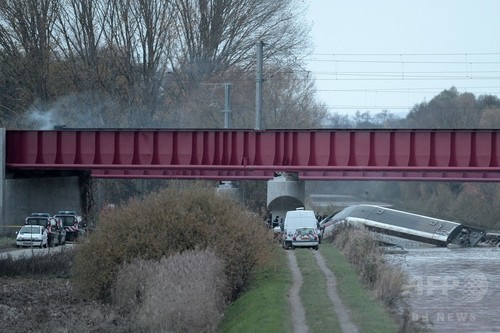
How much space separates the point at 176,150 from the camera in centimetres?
4912

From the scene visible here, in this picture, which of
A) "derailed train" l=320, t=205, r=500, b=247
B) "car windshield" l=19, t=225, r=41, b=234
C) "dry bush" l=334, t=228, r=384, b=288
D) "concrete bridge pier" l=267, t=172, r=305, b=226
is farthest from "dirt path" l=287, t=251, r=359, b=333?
"derailed train" l=320, t=205, r=500, b=247

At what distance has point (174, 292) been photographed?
20.9 meters

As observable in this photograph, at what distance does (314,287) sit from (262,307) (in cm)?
425

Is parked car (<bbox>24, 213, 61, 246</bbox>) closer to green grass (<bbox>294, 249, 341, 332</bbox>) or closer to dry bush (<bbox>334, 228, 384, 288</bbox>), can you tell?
dry bush (<bbox>334, 228, 384, 288</bbox>)

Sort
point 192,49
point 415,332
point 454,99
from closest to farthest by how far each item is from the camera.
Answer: point 415,332 → point 192,49 → point 454,99

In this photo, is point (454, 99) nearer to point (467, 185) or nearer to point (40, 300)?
point (467, 185)

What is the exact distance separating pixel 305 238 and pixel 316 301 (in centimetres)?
2183

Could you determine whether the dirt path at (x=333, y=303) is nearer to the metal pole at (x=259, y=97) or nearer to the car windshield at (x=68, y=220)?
the metal pole at (x=259, y=97)

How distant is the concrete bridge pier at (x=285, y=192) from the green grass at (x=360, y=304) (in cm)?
2116

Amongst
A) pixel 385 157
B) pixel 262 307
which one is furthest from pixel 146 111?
pixel 262 307

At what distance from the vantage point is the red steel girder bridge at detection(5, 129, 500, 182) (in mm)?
46812

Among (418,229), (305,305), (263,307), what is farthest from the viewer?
(418,229)

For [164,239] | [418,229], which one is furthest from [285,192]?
[164,239]

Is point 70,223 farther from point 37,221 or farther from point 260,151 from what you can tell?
point 260,151
